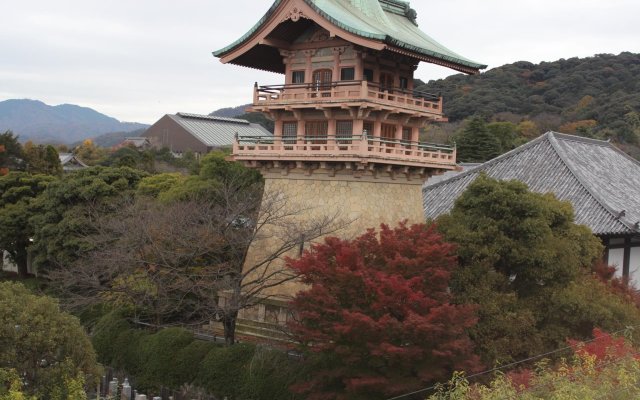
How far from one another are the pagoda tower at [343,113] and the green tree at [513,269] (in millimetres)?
3317

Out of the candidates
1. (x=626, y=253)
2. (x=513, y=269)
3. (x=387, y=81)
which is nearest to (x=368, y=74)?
(x=387, y=81)

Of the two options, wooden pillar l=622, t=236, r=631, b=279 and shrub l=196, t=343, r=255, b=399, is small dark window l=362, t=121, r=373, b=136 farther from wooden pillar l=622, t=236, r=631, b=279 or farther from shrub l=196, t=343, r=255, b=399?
wooden pillar l=622, t=236, r=631, b=279

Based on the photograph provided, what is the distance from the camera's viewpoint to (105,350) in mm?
21547

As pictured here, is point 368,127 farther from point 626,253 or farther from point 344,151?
point 626,253

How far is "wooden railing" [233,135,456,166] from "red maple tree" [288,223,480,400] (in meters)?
4.02

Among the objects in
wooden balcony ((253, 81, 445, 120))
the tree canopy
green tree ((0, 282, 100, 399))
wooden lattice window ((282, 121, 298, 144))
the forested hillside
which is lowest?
green tree ((0, 282, 100, 399))

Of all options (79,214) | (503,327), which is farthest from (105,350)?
(503,327)

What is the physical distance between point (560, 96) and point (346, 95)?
257 ft

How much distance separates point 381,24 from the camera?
70.6 feet

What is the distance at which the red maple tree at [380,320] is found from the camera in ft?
47.2

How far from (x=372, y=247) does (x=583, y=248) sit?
6776 millimetres

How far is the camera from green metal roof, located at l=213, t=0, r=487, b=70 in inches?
762

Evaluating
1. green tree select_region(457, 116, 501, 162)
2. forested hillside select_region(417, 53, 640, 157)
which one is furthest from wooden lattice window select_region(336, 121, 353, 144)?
forested hillside select_region(417, 53, 640, 157)

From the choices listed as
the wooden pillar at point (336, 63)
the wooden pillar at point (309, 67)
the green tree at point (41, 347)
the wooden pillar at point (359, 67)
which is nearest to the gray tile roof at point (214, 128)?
the wooden pillar at point (309, 67)
